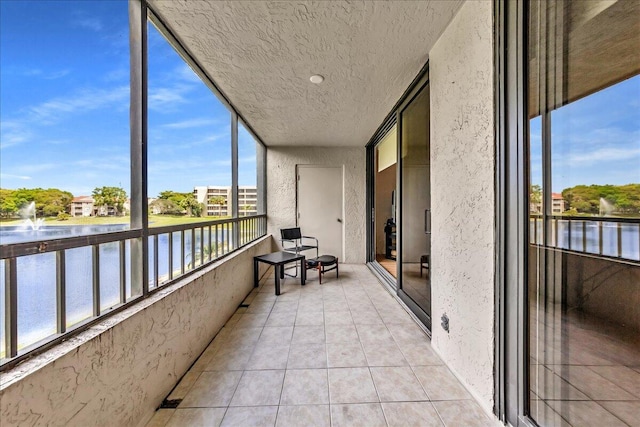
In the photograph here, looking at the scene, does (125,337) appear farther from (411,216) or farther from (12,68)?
(411,216)

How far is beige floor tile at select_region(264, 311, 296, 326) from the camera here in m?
2.36

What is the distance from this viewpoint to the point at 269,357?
1819 millimetres

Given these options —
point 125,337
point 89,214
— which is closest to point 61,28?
point 89,214

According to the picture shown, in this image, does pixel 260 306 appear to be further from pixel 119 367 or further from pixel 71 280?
pixel 71 280

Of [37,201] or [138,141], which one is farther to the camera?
[138,141]

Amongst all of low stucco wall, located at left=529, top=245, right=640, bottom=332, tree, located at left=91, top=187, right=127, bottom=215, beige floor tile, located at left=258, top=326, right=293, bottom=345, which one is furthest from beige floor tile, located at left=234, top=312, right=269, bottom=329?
low stucco wall, located at left=529, top=245, right=640, bottom=332

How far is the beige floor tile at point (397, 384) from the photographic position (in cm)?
143

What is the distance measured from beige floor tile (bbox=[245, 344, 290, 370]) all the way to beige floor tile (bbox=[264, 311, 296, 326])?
0.37 m

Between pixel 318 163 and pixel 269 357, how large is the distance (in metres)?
3.63

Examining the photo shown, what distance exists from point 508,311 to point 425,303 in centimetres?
124

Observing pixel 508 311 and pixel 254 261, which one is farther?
A: pixel 254 261

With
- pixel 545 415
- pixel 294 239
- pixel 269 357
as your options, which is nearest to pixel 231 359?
pixel 269 357

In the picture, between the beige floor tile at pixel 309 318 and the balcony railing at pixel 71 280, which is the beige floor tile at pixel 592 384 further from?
the balcony railing at pixel 71 280

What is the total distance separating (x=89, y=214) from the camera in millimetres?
1131
